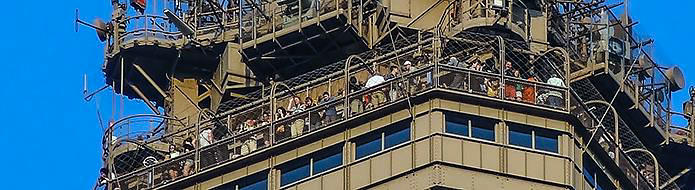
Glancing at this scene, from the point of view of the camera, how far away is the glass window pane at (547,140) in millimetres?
94312

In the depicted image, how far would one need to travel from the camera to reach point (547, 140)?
94438 millimetres

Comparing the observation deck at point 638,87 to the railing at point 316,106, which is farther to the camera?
the observation deck at point 638,87

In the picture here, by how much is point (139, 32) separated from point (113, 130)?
5787mm

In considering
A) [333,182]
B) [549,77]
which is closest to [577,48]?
[549,77]

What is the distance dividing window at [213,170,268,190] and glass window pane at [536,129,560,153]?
857cm

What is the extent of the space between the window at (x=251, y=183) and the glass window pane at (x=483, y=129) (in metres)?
6.88

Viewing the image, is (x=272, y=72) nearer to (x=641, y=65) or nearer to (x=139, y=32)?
(x=139, y=32)

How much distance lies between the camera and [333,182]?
308 feet

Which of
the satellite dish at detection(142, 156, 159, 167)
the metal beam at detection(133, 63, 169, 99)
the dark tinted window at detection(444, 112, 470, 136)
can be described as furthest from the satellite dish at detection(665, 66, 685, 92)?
the dark tinted window at detection(444, 112, 470, 136)

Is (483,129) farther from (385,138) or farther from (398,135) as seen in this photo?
(385,138)

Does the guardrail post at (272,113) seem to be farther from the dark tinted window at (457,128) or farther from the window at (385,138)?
the dark tinted window at (457,128)

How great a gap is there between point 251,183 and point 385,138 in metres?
5.05

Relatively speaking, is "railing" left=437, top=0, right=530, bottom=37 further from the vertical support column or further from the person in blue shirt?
the person in blue shirt

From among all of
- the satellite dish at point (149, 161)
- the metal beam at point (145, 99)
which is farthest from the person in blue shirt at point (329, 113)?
the metal beam at point (145, 99)
